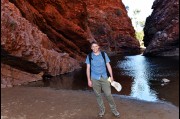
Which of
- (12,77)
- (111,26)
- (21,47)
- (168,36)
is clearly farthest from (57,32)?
(111,26)

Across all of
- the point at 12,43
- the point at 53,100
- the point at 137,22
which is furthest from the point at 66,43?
the point at 137,22

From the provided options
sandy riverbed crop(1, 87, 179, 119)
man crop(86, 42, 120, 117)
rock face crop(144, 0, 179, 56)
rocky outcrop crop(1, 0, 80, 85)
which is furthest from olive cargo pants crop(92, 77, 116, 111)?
rock face crop(144, 0, 179, 56)

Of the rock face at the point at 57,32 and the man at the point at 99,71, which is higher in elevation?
the rock face at the point at 57,32

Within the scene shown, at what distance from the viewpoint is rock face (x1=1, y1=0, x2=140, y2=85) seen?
13798 mm

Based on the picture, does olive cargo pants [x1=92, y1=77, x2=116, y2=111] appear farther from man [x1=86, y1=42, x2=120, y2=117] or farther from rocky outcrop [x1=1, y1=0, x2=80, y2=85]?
rocky outcrop [x1=1, y1=0, x2=80, y2=85]

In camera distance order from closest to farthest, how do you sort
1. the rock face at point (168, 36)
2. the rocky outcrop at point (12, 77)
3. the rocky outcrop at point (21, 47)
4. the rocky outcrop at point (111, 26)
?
the rocky outcrop at point (21, 47) → the rocky outcrop at point (12, 77) → the rock face at point (168, 36) → the rocky outcrop at point (111, 26)

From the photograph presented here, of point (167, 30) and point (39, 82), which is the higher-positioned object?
point (167, 30)

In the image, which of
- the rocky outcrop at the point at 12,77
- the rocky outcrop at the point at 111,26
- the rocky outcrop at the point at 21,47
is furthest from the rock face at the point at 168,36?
the rocky outcrop at the point at 12,77

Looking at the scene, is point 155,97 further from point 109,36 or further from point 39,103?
point 109,36

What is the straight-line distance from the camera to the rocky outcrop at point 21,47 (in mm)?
12859

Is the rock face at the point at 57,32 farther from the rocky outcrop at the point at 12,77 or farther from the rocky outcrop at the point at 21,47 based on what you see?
the rocky outcrop at the point at 12,77

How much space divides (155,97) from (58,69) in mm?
9070

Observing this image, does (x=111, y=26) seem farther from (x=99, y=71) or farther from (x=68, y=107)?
(x=99, y=71)

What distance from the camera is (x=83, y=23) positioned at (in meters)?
29.1
